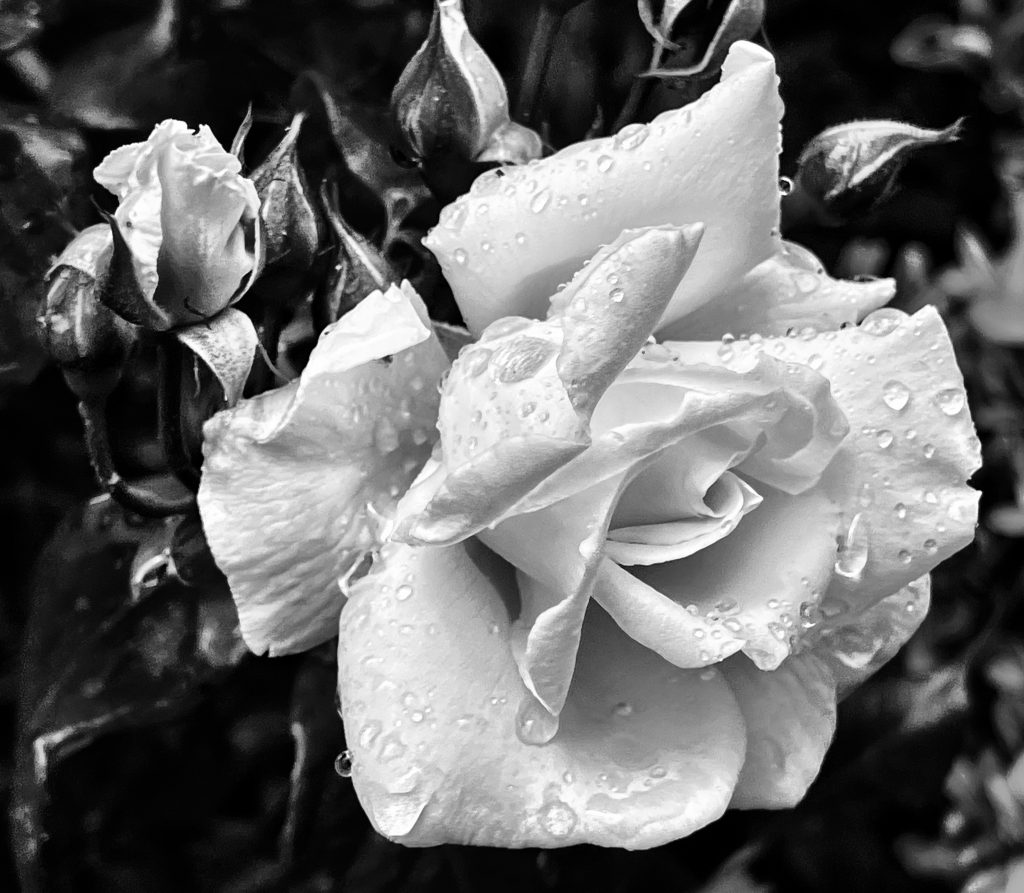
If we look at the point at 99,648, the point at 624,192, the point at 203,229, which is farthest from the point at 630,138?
the point at 99,648

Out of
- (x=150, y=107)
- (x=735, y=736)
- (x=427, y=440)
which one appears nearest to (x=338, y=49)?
(x=150, y=107)

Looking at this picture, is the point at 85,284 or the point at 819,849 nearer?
the point at 85,284

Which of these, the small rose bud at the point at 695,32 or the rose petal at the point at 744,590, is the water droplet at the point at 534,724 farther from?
the small rose bud at the point at 695,32

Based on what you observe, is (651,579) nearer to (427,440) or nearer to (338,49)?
(427,440)

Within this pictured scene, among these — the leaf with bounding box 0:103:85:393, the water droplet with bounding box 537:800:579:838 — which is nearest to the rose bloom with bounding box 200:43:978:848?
the water droplet with bounding box 537:800:579:838

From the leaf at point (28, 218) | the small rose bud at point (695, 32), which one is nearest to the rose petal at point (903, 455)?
the small rose bud at point (695, 32)

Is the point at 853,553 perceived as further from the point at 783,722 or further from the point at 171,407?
the point at 171,407

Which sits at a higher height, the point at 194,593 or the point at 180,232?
the point at 180,232

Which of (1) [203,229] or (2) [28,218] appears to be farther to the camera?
(2) [28,218]
